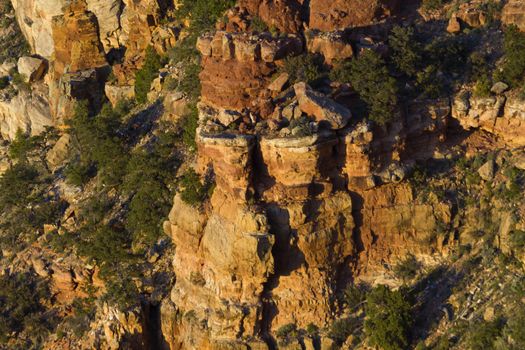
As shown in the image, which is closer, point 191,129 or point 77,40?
point 191,129

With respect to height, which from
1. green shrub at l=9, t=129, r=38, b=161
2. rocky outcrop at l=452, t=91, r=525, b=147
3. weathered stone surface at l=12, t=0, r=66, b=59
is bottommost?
green shrub at l=9, t=129, r=38, b=161

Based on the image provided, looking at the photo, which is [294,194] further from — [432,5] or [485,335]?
[432,5]

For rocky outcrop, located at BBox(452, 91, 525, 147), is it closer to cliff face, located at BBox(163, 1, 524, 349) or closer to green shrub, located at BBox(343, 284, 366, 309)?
cliff face, located at BBox(163, 1, 524, 349)

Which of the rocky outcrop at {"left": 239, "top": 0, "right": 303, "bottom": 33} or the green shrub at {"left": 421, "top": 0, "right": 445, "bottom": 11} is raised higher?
the rocky outcrop at {"left": 239, "top": 0, "right": 303, "bottom": 33}

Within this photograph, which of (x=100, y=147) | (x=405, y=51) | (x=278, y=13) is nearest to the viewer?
(x=405, y=51)

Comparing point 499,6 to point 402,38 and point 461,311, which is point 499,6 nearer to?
point 402,38

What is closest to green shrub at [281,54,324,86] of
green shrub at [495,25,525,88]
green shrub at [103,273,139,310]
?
green shrub at [495,25,525,88]

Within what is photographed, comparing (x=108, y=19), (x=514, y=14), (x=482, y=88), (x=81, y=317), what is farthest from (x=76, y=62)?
(x=482, y=88)

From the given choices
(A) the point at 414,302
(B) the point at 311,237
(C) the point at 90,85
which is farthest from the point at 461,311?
(C) the point at 90,85
